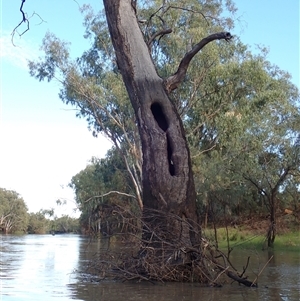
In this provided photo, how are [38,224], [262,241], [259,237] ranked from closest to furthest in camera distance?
[262,241] → [259,237] → [38,224]

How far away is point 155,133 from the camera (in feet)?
28.8

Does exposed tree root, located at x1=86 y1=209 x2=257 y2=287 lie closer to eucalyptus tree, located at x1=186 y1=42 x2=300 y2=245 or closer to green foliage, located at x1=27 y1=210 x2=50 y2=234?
eucalyptus tree, located at x1=186 y1=42 x2=300 y2=245

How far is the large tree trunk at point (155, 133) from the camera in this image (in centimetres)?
837

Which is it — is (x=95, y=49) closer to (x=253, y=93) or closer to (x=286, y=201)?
(x=253, y=93)

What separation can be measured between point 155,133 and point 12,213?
81648 millimetres

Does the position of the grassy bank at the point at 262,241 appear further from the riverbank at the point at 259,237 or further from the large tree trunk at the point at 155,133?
the large tree trunk at the point at 155,133

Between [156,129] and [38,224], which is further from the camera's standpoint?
[38,224]

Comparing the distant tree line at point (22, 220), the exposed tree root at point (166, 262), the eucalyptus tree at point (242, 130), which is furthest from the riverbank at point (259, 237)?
the distant tree line at point (22, 220)

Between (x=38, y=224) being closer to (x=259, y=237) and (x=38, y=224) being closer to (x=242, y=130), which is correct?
(x=242, y=130)

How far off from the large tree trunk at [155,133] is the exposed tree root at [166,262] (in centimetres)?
20

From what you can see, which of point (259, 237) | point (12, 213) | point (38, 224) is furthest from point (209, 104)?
point (38, 224)

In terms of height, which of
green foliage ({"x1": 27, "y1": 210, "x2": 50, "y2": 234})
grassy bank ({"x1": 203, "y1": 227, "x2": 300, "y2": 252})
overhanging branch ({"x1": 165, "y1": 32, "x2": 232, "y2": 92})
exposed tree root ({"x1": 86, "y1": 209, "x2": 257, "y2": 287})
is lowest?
exposed tree root ({"x1": 86, "y1": 209, "x2": 257, "y2": 287})

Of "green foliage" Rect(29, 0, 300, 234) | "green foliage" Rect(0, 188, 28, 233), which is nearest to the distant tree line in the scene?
"green foliage" Rect(0, 188, 28, 233)

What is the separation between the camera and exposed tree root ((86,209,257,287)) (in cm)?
747
